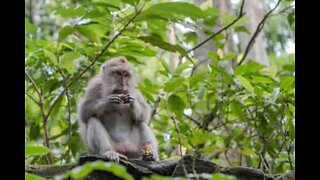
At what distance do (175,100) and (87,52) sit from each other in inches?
49.6

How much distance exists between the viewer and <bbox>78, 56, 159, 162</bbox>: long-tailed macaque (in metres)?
7.24

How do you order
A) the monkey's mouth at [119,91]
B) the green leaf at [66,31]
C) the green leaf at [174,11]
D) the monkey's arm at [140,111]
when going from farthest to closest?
the monkey's mouth at [119,91] → the monkey's arm at [140,111] → the green leaf at [66,31] → the green leaf at [174,11]

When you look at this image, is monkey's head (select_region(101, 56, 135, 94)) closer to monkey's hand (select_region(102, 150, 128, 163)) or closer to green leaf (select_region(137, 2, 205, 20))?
monkey's hand (select_region(102, 150, 128, 163))

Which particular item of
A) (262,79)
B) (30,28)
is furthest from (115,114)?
(262,79)

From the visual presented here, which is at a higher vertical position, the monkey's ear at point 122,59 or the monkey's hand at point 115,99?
the monkey's ear at point 122,59

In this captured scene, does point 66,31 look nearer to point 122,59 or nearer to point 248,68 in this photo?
point 122,59

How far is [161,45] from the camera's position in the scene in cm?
696

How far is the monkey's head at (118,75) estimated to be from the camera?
7820 millimetres

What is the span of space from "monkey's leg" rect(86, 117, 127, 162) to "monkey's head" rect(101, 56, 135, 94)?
64 cm

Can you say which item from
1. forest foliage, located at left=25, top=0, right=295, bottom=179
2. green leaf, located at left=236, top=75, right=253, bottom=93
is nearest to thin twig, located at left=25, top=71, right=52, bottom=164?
forest foliage, located at left=25, top=0, right=295, bottom=179

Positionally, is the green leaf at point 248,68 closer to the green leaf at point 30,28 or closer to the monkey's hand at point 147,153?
the monkey's hand at point 147,153

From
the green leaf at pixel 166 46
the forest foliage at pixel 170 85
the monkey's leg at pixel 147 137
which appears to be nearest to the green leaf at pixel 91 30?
the forest foliage at pixel 170 85
